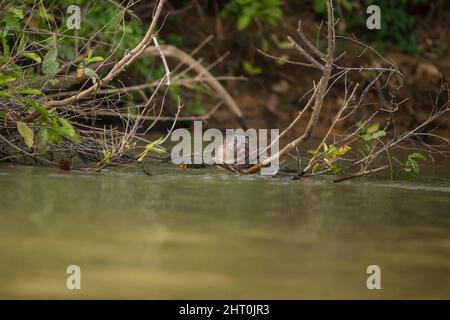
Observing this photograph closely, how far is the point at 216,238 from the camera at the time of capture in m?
2.35

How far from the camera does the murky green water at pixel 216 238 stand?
1.85 metres

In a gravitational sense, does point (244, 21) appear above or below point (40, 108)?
above

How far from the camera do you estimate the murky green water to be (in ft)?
6.08

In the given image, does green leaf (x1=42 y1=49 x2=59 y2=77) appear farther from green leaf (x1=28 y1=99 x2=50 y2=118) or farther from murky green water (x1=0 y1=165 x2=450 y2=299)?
murky green water (x1=0 y1=165 x2=450 y2=299)

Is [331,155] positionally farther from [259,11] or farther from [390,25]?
[390,25]

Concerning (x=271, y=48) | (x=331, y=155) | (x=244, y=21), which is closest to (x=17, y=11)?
(x=331, y=155)

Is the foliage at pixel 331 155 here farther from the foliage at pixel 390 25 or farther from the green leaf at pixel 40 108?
the foliage at pixel 390 25

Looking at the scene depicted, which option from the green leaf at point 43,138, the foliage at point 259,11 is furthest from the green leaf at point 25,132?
the foliage at point 259,11

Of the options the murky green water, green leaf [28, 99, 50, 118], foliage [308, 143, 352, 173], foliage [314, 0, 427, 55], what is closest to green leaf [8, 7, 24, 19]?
green leaf [28, 99, 50, 118]

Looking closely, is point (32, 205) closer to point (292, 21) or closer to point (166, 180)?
point (166, 180)

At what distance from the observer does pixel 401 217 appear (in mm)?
2844

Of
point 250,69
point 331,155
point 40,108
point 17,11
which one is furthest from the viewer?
point 250,69
